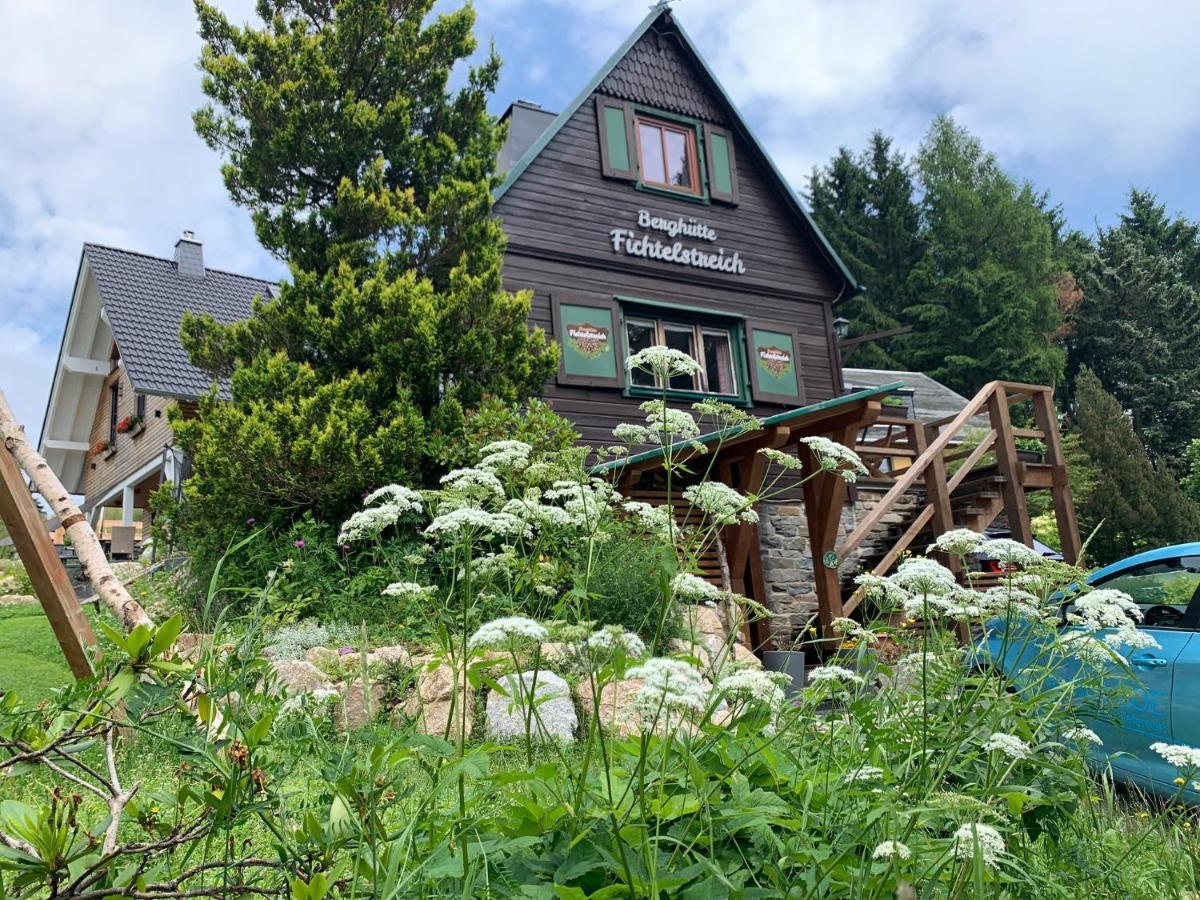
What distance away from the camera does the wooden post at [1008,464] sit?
40.2 ft

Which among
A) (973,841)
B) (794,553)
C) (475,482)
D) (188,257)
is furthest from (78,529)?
(188,257)

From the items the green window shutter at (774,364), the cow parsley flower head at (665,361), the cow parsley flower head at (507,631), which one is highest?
the green window shutter at (774,364)

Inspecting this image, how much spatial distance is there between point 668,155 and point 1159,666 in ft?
38.6

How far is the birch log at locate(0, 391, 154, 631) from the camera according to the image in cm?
183

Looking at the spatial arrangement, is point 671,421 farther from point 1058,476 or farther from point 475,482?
point 1058,476

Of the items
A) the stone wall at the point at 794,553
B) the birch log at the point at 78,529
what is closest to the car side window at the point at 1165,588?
the birch log at the point at 78,529

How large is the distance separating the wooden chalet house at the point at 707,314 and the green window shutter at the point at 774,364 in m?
0.03

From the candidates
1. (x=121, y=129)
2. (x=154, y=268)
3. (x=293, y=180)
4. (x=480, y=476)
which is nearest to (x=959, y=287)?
(x=154, y=268)

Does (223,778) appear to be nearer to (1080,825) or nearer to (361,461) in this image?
(1080,825)

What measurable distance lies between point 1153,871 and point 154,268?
68.9 ft

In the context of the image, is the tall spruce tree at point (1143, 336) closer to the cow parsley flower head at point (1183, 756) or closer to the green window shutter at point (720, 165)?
the green window shutter at point (720, 165)

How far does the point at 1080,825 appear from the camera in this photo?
2402 mm

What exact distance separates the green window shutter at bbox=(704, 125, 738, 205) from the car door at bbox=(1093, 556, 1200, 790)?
10.6 m

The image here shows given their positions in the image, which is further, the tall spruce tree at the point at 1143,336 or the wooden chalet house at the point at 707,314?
the tall spruce tree at the point at 1143,336
